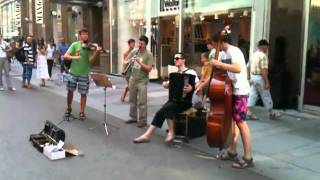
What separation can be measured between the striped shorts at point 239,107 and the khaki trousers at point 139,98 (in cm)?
275

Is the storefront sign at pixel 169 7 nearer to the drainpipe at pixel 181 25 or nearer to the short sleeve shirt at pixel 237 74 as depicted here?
the drainpipe at pixel 181 25

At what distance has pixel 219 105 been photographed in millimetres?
5473

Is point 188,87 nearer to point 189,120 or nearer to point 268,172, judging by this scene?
point 189,120

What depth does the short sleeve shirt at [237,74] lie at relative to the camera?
17.9 feet

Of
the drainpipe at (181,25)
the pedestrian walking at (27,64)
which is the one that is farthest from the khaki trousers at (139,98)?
the pedestrian walking at (27,64)

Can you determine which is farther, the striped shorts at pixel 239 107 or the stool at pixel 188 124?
the stool at pixel 188 124

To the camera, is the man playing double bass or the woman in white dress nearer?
the man playing double bass

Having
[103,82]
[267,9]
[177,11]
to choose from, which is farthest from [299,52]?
[177,11]

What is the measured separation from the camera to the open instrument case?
6.42m

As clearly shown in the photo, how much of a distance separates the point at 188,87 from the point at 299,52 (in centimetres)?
388

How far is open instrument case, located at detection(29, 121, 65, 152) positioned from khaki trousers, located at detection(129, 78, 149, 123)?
73.0 inches

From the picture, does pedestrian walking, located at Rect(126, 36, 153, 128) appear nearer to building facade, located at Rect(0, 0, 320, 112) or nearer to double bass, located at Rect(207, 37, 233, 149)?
double bass, located at Rect(207, 37, 233, 149)

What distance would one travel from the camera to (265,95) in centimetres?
852

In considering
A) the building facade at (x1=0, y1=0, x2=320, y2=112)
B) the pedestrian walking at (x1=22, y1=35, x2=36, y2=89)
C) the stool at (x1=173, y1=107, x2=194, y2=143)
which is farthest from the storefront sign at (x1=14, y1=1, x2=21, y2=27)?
the stool at (x1=173, y1=107, x2=194, y2=143)
